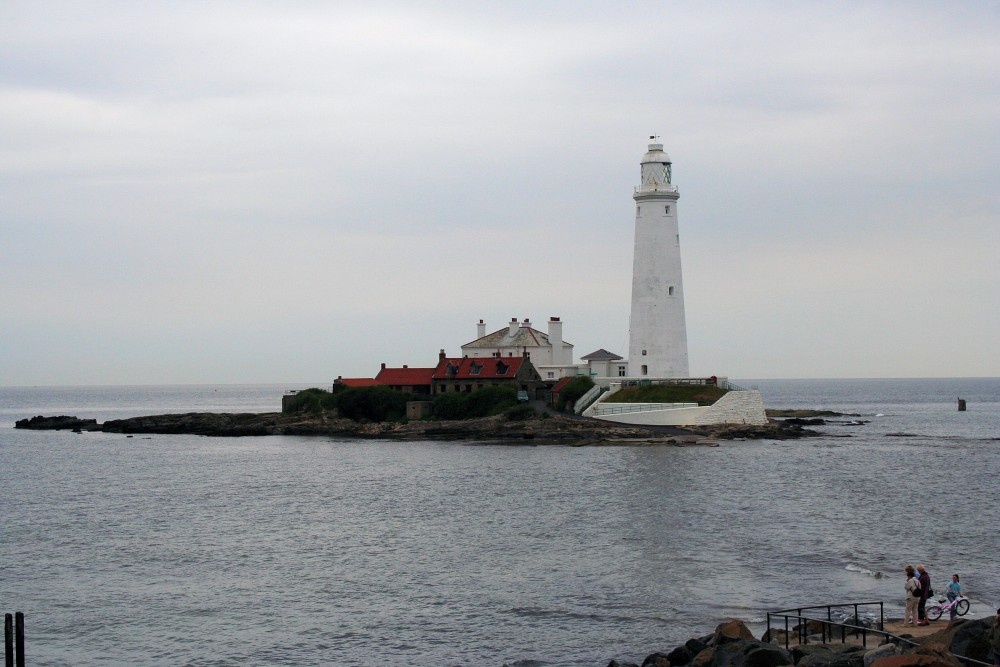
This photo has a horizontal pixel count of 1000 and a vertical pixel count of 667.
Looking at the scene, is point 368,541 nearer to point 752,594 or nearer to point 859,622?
point 752,594

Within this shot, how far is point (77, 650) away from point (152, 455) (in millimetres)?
42011

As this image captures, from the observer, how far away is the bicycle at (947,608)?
1995cm

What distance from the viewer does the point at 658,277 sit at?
62375 mm

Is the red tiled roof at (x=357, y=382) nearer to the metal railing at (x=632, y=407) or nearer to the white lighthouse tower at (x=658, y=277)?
the metal railing at (x=632, y=407)

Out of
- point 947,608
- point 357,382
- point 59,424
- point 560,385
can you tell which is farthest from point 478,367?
point 947,608

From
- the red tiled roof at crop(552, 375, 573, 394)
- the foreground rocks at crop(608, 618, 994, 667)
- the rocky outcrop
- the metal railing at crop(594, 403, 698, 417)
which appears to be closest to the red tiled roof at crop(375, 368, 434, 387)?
the red tiled roof at crop(552, 375, 573, 394)

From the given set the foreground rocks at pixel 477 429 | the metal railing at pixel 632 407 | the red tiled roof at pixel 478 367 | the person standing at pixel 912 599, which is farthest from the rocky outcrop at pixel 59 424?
the person standing at pixel 912 599

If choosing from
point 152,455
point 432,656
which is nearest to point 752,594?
point 432,656

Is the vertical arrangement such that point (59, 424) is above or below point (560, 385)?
below

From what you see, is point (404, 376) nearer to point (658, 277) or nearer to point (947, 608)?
point (658, 277)

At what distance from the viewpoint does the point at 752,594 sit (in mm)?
22953

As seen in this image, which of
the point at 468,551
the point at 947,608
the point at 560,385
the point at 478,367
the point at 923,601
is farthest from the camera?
the point at 478,367

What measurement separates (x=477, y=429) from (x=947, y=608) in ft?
147

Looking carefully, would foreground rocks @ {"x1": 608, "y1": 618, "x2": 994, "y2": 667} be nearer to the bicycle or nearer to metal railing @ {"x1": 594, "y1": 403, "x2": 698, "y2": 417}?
the bicycle
